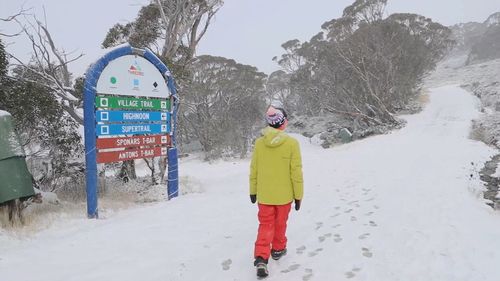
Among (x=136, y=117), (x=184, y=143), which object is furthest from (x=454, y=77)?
(x=136, y=117)

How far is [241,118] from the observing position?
35.6 m

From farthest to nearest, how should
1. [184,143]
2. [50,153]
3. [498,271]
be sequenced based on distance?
[184,143] → [50,153] → [498,271]

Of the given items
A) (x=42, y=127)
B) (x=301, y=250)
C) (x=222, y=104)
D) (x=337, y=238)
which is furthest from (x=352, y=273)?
(x=222, y=104)

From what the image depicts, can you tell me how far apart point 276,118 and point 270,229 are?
115cm

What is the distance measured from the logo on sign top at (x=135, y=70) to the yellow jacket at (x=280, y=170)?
4.31 meters

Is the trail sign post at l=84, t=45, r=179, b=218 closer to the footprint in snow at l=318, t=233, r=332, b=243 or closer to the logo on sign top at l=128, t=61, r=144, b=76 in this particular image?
the logo on sign top at l=128, t=61, r=144, b=76

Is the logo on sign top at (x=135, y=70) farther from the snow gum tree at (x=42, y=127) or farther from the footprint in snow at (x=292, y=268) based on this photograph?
the footprint in snow at (x=292, y=268)

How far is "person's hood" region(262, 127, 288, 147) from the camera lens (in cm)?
374

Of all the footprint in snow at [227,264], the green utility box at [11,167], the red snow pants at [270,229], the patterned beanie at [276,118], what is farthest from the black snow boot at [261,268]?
the green utility box at [11,167]

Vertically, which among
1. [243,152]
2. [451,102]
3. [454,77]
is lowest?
[243,152]

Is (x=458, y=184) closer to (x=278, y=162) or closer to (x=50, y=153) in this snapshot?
(x=278, y=162)

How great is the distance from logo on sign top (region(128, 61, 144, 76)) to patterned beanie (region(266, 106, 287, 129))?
423 centimetres

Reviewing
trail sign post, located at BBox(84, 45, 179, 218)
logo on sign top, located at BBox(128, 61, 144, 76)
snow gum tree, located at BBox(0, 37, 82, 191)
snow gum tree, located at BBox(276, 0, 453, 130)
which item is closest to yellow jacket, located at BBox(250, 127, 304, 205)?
trail sign post, located at BBox(84, 45, 179, 218)

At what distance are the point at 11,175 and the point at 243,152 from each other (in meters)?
19.6
